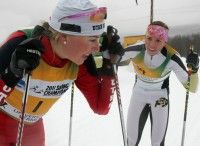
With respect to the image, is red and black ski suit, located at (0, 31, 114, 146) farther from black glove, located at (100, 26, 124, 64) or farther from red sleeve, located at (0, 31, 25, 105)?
black glove, located at (100, 26, 124, 64)

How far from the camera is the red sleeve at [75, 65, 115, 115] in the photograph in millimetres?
3227

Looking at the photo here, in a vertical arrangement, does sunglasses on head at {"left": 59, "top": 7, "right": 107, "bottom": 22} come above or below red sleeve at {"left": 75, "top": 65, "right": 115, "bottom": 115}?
above

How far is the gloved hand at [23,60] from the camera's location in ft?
8.61

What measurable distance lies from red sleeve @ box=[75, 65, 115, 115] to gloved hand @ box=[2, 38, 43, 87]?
0.60 m

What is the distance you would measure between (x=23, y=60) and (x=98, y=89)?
887 mm

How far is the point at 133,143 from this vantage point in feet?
17.8

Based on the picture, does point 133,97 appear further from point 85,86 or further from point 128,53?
point 85,86

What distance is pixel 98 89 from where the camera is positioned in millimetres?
3309

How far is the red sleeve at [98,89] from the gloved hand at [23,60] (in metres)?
0.60

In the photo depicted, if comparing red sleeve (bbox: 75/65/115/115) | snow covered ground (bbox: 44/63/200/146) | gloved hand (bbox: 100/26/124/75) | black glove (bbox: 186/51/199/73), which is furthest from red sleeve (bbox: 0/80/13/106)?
snow covered ground (bbox: 44/63/200/146)

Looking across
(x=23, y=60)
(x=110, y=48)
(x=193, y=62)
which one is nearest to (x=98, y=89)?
(x=110, y=48)

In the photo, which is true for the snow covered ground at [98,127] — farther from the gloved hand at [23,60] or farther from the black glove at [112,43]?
the gloved hand at [23,60]

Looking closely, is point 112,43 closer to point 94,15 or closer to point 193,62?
point 94,15

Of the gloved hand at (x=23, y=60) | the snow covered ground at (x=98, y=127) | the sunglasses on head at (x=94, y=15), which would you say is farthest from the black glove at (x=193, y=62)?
the gloved hand at (x=23, y=60)
